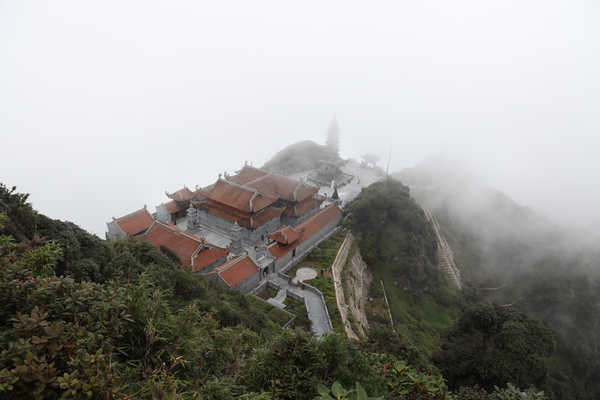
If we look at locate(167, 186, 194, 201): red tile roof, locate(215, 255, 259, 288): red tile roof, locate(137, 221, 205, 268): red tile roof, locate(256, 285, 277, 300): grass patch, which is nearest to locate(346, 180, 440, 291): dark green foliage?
locate(256, 285, 277, 300): grass patch

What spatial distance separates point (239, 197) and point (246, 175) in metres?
5.52

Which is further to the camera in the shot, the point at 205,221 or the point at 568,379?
the point at 205,221

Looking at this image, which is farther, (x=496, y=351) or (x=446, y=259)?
(x=446, y=259)

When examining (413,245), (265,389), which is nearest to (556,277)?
(413,245)

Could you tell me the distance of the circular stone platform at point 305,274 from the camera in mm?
29141

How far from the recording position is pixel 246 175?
3831cm

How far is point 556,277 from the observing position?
44531mm

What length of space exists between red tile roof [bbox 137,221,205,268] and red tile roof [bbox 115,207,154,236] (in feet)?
7.40

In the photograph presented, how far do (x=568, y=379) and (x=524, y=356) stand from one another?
21.6m

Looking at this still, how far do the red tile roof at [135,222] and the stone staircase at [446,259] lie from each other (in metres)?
35.3

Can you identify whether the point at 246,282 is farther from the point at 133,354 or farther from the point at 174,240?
the point at 133,354

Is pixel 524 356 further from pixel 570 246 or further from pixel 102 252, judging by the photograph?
pixel 570 246

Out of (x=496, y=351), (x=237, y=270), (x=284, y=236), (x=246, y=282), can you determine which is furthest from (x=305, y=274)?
(x=496, y=351)

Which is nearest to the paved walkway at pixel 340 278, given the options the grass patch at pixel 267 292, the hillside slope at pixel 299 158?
the grass patch at pixel 267 292
